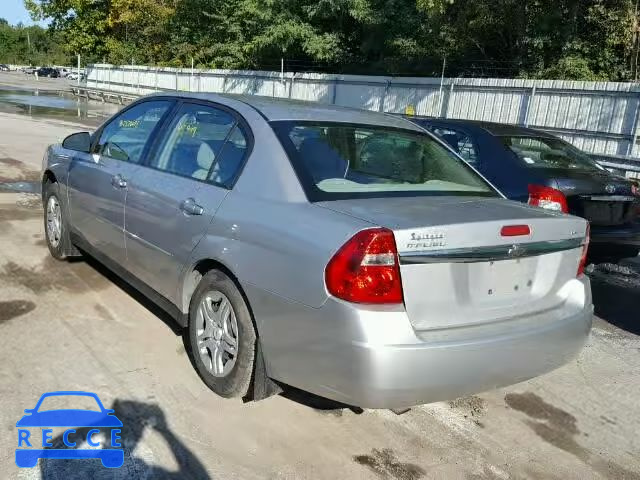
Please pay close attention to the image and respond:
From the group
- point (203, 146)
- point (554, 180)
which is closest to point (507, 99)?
point (554, 180)

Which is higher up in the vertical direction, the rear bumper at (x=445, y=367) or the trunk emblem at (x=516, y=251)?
the trunk emblem at (x=516, y=251)

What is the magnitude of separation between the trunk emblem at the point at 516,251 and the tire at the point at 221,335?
1320 mm

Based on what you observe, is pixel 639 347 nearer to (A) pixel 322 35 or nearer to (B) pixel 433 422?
(B) pixel 433 422

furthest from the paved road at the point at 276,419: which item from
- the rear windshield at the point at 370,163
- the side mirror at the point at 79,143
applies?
the side mirror at the point at 79,143

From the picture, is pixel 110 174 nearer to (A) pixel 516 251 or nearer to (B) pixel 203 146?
(B) pixel 203 146

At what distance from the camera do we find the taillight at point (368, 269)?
2656 millimetres

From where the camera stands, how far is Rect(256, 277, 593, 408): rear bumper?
8.63ft

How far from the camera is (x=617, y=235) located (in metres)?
5.98

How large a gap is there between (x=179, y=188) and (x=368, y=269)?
160 centimetres

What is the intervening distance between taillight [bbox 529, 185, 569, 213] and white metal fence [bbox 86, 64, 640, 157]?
379 inches

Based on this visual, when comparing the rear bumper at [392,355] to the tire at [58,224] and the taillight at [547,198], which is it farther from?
the tire at [58,224]

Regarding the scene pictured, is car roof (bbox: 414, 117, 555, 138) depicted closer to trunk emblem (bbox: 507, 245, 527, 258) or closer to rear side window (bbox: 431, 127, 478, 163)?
rear side window (bbox: 431, 127, 478, 163)

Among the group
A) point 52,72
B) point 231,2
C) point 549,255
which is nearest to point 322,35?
point 231,2

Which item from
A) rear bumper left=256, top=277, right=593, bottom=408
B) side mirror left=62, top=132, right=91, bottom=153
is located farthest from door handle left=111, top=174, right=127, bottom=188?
rear bumper left=256, top=277, right=593, bottom=408
